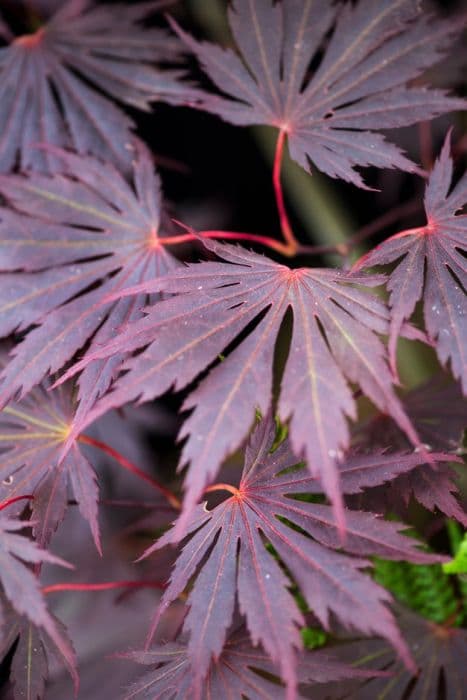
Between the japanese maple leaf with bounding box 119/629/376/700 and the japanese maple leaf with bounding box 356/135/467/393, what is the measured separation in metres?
0.31

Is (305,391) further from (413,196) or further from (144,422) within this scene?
(413,196)

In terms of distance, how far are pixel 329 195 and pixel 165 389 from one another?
42.6 inches

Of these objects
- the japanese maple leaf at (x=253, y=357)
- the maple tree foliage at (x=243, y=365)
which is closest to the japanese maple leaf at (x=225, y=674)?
the maple tree foliage at (x=243, y=365)

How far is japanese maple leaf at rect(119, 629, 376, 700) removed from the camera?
0.66m

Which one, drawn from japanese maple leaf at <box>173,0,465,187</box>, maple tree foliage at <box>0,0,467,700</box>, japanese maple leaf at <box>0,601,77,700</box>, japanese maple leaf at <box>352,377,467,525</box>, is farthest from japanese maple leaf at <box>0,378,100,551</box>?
japanese maple leaf at <box>173,0,465,187</box>

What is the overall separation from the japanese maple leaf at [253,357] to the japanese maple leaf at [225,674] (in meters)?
0.25

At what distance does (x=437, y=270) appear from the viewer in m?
0.67

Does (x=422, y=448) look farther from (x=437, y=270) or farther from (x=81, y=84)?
(x=81, y=84)

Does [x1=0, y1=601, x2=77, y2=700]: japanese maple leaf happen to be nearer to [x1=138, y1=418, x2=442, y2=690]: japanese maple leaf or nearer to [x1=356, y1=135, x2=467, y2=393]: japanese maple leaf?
[x1=138, y1=418, x2=442, y2=690]: japanese maple leaf

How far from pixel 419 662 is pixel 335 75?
702 mm

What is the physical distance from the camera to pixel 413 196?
61.4 inches

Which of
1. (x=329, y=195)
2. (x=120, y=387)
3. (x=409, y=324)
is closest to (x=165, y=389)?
(x=120, y=387)

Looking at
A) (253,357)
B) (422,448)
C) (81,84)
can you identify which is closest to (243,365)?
(253,357)

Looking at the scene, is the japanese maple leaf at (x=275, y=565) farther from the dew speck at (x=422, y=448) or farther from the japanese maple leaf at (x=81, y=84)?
the japanese maple leaf at (x=81, y=84)
